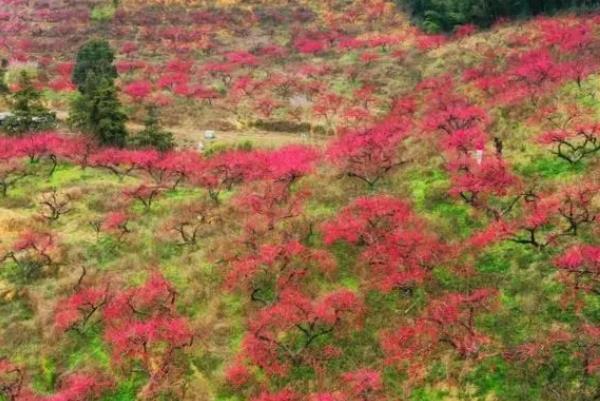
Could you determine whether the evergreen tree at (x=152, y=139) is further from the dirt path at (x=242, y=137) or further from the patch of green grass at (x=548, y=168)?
the patch of green grass at (x=548, y=168)

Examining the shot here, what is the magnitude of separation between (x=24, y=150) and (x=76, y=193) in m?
8.37

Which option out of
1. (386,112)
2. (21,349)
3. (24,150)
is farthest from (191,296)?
(386,112)

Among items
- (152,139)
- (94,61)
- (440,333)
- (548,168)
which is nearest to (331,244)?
(440,333)

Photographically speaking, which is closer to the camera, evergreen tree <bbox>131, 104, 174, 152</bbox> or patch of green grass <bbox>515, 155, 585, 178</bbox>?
patch of green grass <bbox>515, 155, 585, 178</bbox>

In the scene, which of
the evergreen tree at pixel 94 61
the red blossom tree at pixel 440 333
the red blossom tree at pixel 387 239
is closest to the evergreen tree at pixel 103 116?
the evergreen tree at pixel 94 61

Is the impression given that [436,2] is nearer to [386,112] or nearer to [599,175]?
[386,112]

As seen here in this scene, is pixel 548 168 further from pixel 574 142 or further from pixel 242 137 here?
Answer: pixel 242 137

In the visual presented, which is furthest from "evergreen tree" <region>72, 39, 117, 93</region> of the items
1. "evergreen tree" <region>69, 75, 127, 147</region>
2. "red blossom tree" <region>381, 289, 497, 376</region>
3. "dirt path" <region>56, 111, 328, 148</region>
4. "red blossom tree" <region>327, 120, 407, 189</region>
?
"red blossom tree" <region>381, 289, 497, 376</region>

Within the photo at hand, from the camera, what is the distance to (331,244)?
3641cm

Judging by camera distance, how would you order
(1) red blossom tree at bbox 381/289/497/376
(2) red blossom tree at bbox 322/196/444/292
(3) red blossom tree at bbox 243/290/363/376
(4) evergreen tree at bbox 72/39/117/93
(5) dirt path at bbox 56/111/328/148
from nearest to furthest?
(1) red blossom tree at bbox 381/289/497/376 → (3) red blossom tree at bbox 243/290/363/376 → (2) red blossom tree at bbox 322/196/444/292 → (5) dirt path at bbox 56/111/328/148 → (4) evergreen tree at bbox 72/39/117/93

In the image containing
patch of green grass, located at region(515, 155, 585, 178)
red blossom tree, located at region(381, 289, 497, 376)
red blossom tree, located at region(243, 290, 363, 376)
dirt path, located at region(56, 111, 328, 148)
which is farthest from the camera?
dirt path, located at region(56, 111, 328, 148)

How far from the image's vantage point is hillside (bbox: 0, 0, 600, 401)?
28.1 metres

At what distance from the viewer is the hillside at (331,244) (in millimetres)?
28062

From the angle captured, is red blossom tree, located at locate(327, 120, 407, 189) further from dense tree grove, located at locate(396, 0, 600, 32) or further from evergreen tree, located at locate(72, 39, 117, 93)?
evergreen tree, located at locate(72, 39, 117, 93)
